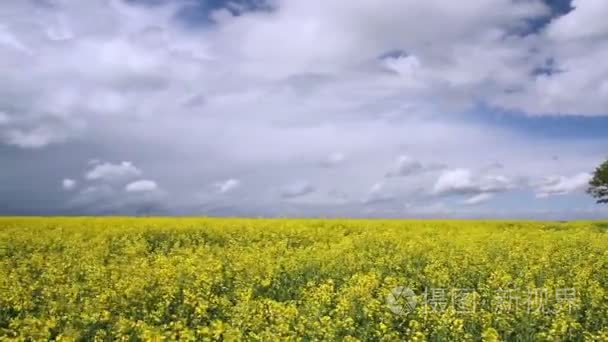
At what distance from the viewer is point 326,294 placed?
432 inches

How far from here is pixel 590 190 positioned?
2138 inches

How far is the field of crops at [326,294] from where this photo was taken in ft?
29.6

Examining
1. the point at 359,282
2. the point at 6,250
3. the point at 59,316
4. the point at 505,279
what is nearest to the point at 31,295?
the point at 59,316

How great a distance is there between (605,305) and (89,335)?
9080mm

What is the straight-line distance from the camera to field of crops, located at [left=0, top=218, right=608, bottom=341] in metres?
9.01

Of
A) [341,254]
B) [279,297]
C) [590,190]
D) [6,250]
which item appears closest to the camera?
[279,297]

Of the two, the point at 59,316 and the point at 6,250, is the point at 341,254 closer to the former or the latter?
the point at 59,316

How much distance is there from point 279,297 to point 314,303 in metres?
4.17

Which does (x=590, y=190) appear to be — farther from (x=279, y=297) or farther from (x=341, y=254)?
(x=279, y=297)

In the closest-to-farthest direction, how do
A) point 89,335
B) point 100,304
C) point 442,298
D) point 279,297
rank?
point 89,335, point 100,304, point 442,298, point 279,297

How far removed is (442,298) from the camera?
1143cm

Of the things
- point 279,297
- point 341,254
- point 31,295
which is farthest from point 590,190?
point 31,295

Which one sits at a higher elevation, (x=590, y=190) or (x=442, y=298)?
(x=590, y=190)

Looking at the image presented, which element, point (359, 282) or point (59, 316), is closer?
point (59, 316)
